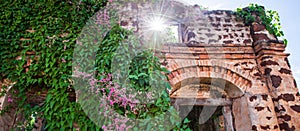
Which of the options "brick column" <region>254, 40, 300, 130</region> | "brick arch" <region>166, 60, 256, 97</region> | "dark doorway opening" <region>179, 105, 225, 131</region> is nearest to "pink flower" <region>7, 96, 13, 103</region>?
"brick arch" <region>166, 60, 256, 97</region>

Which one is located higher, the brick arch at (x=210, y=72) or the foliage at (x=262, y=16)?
the foliage at (x=262, y=16)

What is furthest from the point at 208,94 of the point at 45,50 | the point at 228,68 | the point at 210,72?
the point at 45,50

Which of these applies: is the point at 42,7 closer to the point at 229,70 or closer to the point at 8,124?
the point at 8,124

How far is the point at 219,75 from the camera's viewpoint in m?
4.33

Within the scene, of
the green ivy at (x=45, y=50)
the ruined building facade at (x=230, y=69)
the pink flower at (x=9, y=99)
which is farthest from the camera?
the ruined building facade at (x=230, y=69)

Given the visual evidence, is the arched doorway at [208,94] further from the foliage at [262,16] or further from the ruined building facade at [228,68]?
the foliage at [262,16]

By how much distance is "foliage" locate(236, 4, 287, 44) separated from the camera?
497cm

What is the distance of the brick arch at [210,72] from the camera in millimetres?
4266

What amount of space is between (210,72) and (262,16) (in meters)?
2.09

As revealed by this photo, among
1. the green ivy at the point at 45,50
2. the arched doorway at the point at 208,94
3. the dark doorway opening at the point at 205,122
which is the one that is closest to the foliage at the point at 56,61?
the green ivy at the point at 45,50

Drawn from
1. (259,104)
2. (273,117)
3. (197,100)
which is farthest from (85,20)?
(273,117)

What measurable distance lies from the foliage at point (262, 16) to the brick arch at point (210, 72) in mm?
1406

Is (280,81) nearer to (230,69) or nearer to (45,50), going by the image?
(230,69)

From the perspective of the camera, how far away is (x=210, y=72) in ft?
14.3
